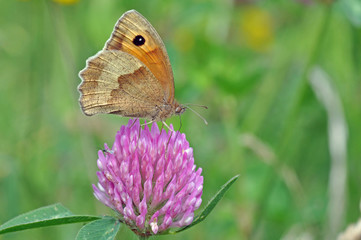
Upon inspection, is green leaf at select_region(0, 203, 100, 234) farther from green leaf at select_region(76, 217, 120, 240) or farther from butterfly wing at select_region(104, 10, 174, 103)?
butterfly wing at select_region(104, 10, 174, 103)

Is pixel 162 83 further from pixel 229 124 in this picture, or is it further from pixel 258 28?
pixel 258 28

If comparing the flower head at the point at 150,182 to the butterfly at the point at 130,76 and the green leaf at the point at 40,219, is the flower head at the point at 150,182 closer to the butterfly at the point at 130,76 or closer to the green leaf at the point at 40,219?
the green leaf at the point at 40,219

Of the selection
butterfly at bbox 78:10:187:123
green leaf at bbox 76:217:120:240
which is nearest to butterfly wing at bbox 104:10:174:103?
butterfly at bbox 78:10:187:123

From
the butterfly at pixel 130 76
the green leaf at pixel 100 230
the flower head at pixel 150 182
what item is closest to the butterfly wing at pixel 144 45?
the butterfly at pixel 130 76

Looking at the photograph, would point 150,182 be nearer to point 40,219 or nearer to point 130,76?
point 40,219

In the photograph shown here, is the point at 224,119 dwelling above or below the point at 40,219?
below

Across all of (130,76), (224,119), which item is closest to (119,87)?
(130,76)
